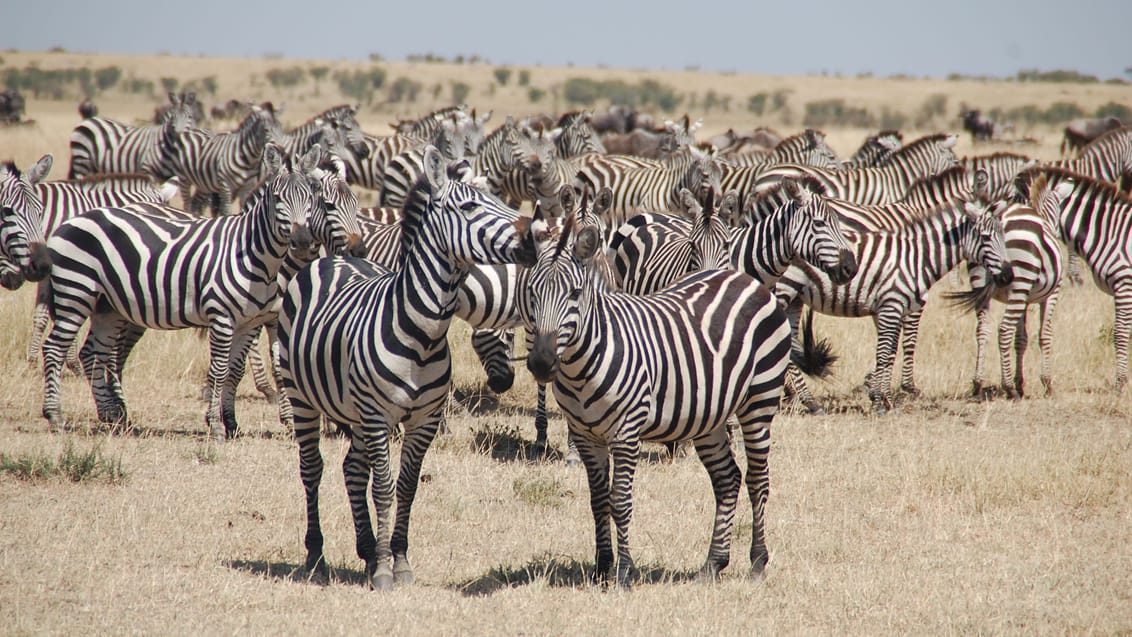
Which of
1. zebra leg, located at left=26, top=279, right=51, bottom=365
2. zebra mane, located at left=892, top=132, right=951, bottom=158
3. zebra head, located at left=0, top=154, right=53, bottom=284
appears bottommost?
zebra leg, located at left=26, top=279, right=51, bottom=365

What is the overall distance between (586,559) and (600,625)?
3.59 ft

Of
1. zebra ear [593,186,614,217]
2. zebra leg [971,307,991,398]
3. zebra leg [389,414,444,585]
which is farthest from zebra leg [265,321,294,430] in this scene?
zebra leg [971,307,991,398]

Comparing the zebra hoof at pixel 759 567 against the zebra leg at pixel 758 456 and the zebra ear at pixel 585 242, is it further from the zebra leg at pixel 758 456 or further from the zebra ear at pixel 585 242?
the zebra ear at pixel 585 242

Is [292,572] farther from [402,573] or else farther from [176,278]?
[176,278]

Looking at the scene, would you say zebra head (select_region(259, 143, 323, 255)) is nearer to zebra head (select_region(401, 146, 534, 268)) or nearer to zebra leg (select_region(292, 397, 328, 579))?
zebra leg (select_region(292, 397, 328, 579))

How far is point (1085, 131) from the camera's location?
29.2m

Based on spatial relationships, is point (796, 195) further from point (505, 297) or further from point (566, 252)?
point (566, 252)

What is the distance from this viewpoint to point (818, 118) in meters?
56.9

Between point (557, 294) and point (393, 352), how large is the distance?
0.92 meters

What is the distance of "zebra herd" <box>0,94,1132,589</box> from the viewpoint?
553 cm

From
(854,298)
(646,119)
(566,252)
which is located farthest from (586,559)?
(646,119)

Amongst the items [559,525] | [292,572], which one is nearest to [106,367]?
[292,572]

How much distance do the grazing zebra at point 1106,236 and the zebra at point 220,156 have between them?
11.1 metres

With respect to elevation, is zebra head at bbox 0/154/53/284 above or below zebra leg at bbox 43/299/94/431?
above
